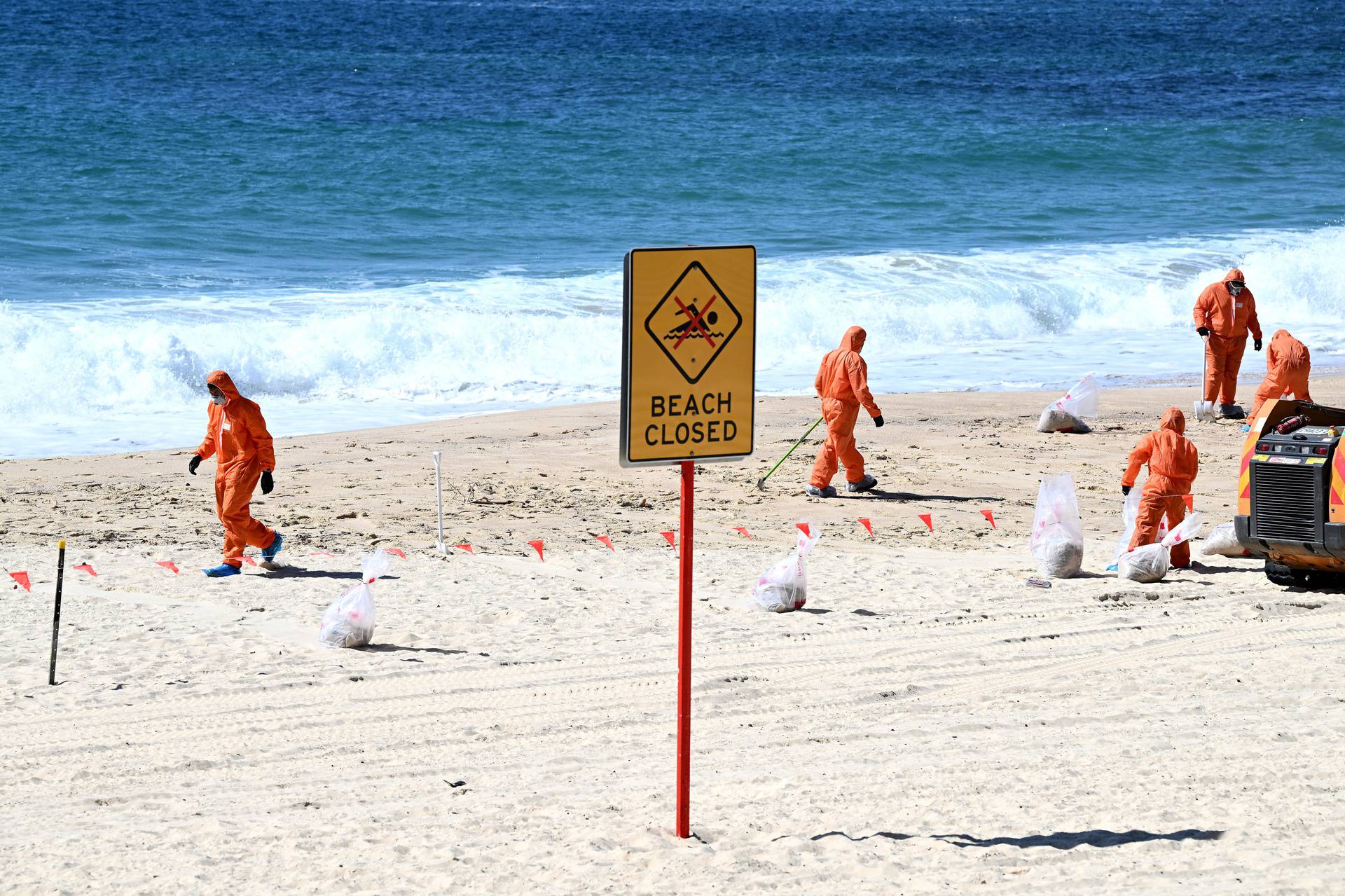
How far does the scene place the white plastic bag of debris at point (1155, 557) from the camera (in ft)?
29.3

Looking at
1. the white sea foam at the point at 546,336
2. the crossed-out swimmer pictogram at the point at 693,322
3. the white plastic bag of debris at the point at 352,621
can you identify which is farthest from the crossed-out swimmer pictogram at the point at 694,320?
the white sea foam at the point at 546,336

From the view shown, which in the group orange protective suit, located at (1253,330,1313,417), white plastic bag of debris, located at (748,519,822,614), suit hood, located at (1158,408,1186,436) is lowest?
white plastic bag of debris, located at (748,519,822,614)

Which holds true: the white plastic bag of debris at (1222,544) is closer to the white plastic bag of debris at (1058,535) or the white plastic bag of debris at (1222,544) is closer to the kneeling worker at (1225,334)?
the white plastic bag of debris at (1058,535)

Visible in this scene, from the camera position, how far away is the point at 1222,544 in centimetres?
988

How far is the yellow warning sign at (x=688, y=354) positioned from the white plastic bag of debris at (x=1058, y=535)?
16.1 ft

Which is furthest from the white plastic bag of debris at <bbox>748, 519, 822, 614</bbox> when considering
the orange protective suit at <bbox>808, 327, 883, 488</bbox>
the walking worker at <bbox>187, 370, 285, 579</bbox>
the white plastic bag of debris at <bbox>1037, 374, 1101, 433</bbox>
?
the white plastic bag of debris at <bbox>1037, 374, 1101, 433</bbox>

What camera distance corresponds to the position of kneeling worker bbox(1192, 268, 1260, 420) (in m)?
15.0

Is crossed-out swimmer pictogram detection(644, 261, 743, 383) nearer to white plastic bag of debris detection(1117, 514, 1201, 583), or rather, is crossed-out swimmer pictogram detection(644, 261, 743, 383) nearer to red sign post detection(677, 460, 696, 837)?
red sign post detection(677, 460, 696, 837)

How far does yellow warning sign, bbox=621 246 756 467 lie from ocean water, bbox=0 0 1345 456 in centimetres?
1061

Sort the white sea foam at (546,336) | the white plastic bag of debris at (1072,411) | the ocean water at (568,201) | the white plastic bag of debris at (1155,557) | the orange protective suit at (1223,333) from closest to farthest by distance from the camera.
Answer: the white plastic bag of debris at (1155,557) → the white plastic bag of debris at (1072,411) → the orange protective suit at (1223,333) → the white sea foam at (546,336) → the ocean water at (568,201)

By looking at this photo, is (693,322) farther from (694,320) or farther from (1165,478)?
(1165,478)

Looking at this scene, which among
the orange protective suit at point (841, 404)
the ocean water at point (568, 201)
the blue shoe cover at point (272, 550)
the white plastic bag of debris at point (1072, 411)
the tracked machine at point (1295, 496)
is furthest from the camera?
the ocean water at point (568, 201)

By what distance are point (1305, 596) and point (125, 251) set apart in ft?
63.7

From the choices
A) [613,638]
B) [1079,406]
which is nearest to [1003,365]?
[1079,406]
